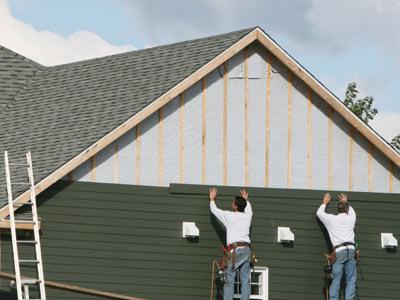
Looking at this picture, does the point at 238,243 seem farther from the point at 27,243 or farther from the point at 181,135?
the point at 27,243

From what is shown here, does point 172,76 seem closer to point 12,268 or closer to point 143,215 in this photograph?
point 143,215

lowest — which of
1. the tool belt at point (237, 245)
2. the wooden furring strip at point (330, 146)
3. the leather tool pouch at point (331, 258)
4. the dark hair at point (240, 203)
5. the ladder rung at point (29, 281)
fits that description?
the ladder rung at point (29, 281)

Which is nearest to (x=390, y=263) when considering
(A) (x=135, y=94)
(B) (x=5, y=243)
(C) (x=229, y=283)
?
(C) (x=229, y=283)

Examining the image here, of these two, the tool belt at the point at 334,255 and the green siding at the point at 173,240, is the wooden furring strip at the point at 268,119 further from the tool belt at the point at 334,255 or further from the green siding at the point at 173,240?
the tool belt at the point at 334,255

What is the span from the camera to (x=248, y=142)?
29953mm

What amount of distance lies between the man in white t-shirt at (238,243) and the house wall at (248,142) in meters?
0.79

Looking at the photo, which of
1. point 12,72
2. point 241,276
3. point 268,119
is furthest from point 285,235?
point 12,72

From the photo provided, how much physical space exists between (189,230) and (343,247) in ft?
9.57

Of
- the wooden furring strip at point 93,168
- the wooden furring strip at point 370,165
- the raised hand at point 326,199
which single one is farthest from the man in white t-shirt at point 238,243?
the wooden furring strip at point 370,165

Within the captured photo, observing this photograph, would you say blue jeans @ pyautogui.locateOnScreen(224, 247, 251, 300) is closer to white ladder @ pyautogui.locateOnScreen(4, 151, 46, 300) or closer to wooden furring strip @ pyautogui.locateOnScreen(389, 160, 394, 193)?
white ladder @ pyautogui.locateOnScreen(4, 151, 46, 300)

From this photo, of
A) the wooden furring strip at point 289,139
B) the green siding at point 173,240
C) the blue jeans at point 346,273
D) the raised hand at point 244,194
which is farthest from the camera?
the wooden furring strip at point 289,139

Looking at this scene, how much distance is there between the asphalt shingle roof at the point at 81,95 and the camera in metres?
29.1

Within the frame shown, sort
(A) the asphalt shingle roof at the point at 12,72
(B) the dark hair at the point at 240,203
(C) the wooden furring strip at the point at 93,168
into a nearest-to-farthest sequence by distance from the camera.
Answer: (C) the wooden furring strip at the point at 93,168 < (B) the dark hair at the point at 240,203 < (A) the asphalt shingle roof at the point at 12,72

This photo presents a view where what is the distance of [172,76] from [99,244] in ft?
11.7
